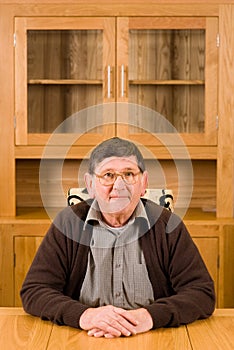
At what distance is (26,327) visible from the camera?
188cm

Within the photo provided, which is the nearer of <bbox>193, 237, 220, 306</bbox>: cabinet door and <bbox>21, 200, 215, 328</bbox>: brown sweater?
<bbox>21, 200, 215, 328</bbox>: brown sweater

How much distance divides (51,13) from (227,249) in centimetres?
153

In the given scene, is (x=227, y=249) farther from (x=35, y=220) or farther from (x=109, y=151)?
(x=109, y=151)

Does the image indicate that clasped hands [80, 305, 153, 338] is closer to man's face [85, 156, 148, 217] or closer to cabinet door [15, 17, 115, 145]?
man's face [85, 156, 148, 217]

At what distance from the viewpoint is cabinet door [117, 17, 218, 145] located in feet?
11.9

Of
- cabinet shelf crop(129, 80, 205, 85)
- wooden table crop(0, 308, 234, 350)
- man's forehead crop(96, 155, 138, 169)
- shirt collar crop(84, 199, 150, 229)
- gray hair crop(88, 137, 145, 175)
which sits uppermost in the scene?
cabinet shelf crop(129, 80, 205, 85)

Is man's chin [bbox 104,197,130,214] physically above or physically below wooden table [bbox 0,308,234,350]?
above

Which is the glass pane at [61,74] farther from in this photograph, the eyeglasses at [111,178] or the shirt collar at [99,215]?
the eyeglasses at [111,178]

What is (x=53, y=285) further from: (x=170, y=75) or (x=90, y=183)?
(x=170, y=75)

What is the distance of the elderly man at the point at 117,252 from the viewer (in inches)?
80.4

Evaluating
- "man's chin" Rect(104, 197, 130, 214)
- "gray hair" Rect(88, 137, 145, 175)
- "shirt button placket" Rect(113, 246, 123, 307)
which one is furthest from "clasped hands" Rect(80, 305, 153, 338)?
"gray hair" Rect(88, 137, 145, 175)

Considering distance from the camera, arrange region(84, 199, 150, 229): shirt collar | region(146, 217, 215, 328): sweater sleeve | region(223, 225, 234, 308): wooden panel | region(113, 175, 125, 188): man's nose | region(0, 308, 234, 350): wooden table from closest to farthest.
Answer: region(0, 308, 234, 350): wooden table < region(146, 217, 215, 328): sweater sleeve < region(113, 175, 125, 188): man's nose < region(84, 199, 150, 229): shirt collar < region(223, 225, 234, 308): wooden panel

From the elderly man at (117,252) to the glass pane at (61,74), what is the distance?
1.54 m

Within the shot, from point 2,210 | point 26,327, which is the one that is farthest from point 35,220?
point 26,327
